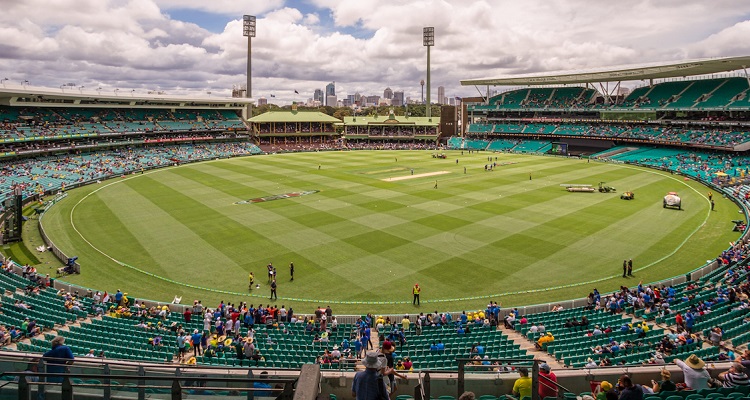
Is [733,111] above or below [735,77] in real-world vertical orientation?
below

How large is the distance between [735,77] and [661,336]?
83.9 m

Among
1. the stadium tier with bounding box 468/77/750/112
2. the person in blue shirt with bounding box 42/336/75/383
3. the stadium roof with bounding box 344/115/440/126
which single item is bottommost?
the person in blue shirt with bounding box 42/336/75/383

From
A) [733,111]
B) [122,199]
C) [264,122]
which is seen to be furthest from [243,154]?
[733,111]

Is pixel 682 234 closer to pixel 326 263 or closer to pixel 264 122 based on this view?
pixel 326 263

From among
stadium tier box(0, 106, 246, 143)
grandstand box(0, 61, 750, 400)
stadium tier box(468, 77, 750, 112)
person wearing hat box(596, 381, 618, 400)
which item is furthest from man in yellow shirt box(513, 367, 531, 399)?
stadium tier box(468, 77, 750, 112)

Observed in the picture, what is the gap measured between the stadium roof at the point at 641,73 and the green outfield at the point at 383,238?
24221 mm

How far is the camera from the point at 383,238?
109ft

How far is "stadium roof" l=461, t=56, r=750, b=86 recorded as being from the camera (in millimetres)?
66750

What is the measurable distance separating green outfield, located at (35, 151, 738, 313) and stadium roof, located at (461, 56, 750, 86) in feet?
79.5

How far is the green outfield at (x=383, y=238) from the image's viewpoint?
25188mm

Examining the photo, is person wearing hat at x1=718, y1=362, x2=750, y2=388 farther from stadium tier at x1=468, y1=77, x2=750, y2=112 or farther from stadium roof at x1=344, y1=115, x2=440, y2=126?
stadium roof at x1=344, y1=115, x2=440, y2=126

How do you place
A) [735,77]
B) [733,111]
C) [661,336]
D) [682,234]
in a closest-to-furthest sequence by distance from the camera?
[661,336] → [682,234] → [733,111] → [735,77]

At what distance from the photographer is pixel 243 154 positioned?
92.1 m

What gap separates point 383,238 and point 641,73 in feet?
230
